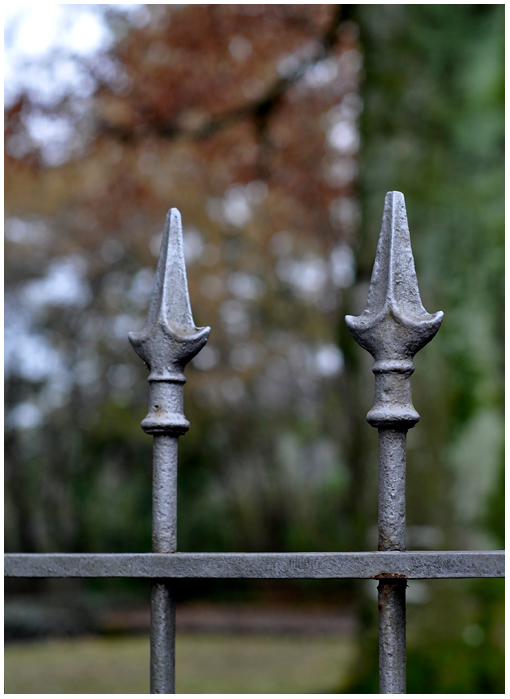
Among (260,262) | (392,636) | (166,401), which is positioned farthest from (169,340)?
(260,262)

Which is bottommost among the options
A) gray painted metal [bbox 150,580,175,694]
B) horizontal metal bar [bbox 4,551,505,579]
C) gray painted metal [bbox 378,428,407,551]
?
gray painted metal [bbox 150,580,175,694]

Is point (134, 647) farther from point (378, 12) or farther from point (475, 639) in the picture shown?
point (378, 12)

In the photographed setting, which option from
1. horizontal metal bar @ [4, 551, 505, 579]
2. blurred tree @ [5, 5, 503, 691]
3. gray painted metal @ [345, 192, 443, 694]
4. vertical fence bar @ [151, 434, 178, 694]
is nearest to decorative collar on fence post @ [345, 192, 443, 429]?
gray painted metal @ [345, 192, 443, 694]

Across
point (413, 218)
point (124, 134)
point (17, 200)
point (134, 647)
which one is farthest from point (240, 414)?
point (413, 218)

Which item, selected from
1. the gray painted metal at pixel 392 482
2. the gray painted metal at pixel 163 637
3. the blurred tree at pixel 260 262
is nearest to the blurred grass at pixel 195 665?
the blurred tree at pixel 260 262

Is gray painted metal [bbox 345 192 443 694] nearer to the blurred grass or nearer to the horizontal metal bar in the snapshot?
the horizontal metal bar

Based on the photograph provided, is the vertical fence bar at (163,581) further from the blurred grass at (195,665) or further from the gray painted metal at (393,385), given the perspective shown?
the blurred grass at (195,665)

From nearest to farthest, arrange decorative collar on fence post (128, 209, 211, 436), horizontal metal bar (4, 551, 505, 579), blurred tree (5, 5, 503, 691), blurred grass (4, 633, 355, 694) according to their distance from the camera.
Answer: horizontal metal bar (4, 551, 505, 579) < decorative collar on fence post (128, 209, 211, 436) < blurred tree (5, 5, 503, 691) < blurred grass (4, 633, 355, 694)

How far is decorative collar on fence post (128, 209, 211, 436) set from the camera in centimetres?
118

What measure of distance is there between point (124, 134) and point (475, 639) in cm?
502

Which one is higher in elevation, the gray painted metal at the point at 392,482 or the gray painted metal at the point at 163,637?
the gray painted metal at the point at 392,482

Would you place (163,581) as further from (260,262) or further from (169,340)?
(260,262)

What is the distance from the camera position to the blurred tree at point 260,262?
3633 mm

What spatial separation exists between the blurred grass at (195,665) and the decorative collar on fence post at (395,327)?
15.8 feet
